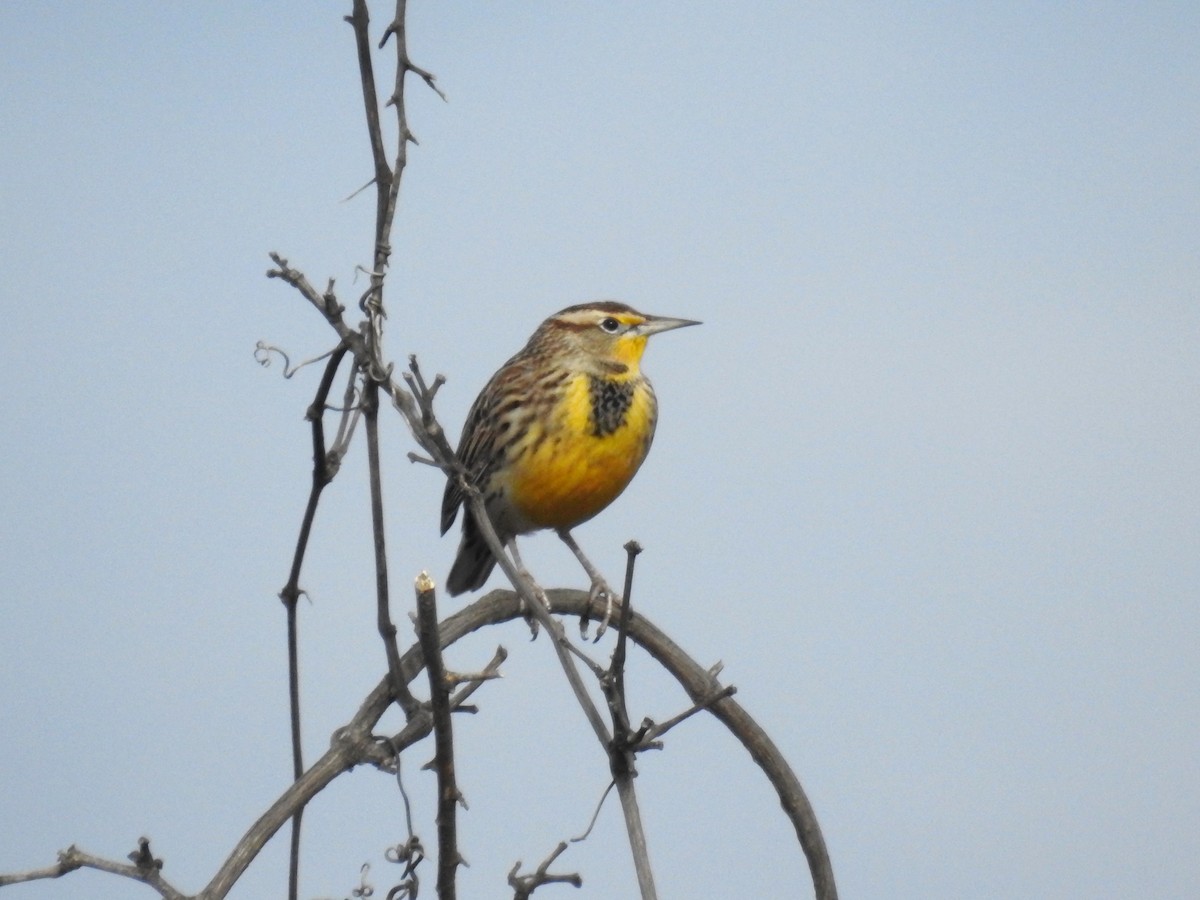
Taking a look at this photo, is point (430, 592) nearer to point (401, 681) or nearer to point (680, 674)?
point (401, 681)

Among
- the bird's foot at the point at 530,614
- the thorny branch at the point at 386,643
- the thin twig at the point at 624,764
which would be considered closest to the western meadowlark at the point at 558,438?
the bird's foot at the point at 530,614

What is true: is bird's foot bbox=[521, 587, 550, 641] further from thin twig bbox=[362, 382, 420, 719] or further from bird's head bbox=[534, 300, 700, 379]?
bird's head bbox=[534, 300, 700, 379]

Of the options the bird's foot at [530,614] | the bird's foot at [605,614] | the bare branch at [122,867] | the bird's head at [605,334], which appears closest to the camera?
the bare branch at [122,867]

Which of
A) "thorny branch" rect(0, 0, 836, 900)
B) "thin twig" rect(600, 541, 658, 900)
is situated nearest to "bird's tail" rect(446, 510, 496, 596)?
"thorny branch" rect(0, 0, 836, 900)

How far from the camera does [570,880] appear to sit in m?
3.07

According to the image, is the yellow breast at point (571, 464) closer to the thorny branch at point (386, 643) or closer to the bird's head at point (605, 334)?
the bird's head at point (605, 334)

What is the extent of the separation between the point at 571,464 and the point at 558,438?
0.35 ft

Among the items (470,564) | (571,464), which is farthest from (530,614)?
(470,564)

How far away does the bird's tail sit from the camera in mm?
6219

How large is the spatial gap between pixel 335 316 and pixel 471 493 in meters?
0.39

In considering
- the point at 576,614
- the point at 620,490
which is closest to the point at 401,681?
the point at 576,614

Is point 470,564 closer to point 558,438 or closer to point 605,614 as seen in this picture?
point 558,438

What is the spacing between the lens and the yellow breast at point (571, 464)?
5.75 m

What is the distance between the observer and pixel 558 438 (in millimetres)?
5797
